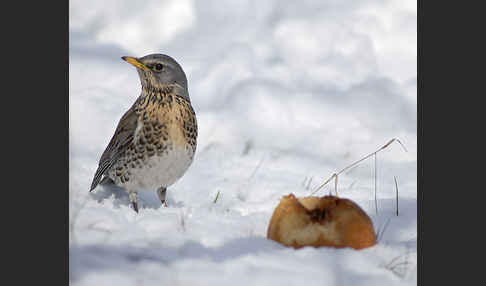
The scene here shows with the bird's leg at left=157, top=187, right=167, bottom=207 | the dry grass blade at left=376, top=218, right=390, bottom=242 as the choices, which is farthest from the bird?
the dry grass blade at left=376, top=218, right=390, bottom=242

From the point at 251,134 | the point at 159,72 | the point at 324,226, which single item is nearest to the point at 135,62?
the point at 159,72

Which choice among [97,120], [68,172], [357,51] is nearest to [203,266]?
[68,172]

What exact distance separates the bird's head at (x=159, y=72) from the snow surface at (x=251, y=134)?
374mm

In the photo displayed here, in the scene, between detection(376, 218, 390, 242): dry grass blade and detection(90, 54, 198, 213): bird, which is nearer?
detection(376, 218, 390, 242): dry grass blade

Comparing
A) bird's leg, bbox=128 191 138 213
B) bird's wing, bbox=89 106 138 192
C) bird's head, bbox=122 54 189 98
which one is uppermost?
bird's head, bbox=122 54 189 98

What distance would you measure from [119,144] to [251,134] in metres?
1.79

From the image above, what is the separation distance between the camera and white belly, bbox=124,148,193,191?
3637 millimetres

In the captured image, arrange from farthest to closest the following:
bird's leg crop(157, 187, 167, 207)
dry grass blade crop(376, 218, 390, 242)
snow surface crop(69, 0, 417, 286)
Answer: bird's leg crop(157, 187, 167, 207), dry grass blade crop(376, 218, 390, 242), snow surface crop(69, 0, 417, 286)

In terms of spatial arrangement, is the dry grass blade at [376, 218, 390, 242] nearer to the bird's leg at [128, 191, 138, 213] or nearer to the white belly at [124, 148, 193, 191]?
the white belly at [124, 148, 193, 191]

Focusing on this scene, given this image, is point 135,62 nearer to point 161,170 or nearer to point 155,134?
point 155,134

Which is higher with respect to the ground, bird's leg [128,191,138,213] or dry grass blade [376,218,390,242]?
bird's leg [128,191,138,213]

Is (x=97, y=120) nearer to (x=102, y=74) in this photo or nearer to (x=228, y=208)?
(x=102, y=74)

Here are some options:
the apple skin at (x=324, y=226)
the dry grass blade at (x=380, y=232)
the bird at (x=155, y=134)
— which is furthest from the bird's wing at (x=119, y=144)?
the dry grass blade at (x=380, y=232)

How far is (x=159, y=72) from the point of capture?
367 centimetres
